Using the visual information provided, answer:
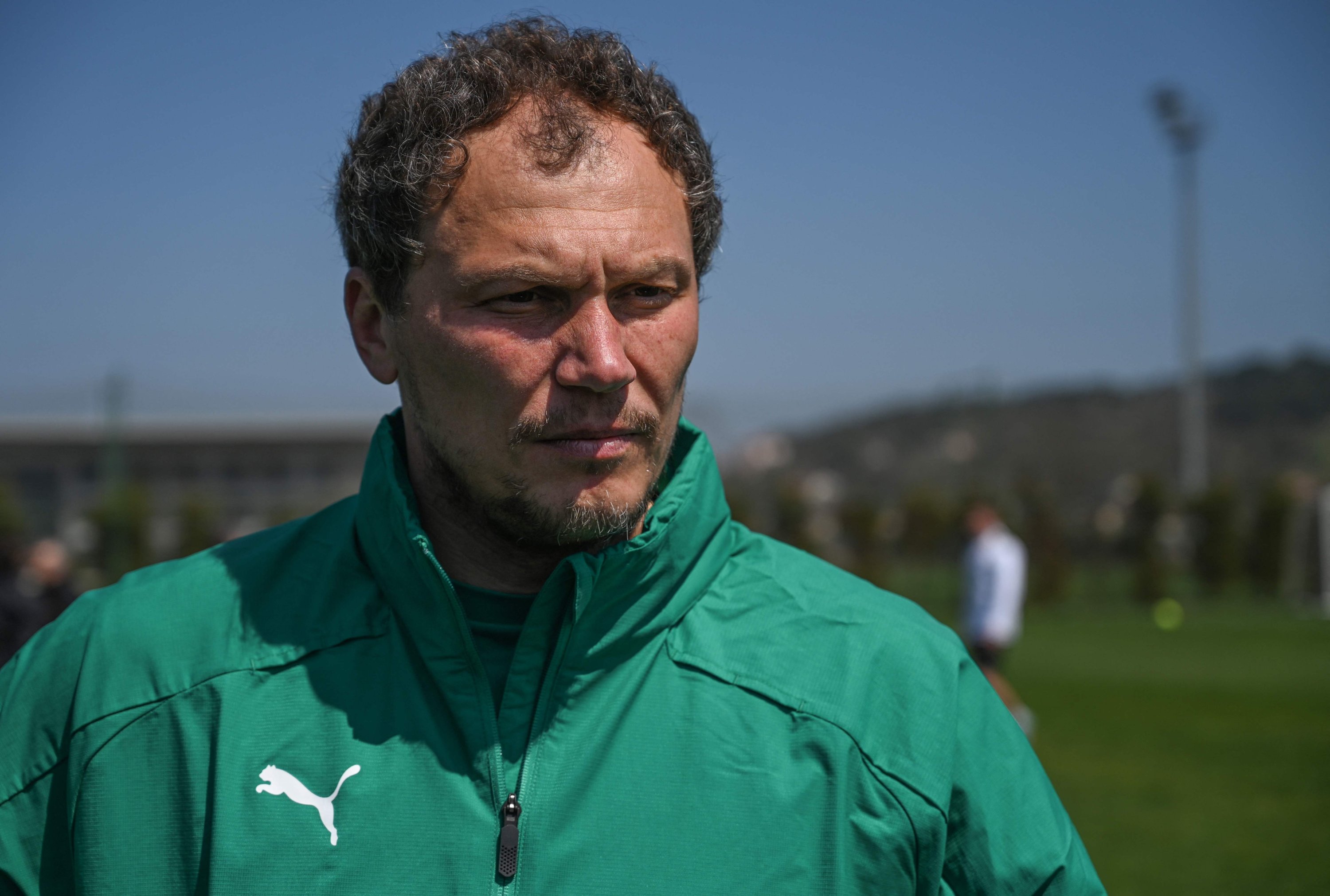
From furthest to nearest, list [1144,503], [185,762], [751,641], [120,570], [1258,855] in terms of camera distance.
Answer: [1144,503] → [120,570] → [1258,855] → [751,641] → [185,762]

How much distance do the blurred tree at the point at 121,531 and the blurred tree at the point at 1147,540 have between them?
876 inches

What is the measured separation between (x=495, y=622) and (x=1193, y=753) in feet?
32.0

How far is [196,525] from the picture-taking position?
25125 millimetres

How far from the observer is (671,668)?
1594mm

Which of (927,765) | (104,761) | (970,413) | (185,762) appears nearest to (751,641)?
(927,765)

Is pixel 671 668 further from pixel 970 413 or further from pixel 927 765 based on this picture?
pixel 970 413

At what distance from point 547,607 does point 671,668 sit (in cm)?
19

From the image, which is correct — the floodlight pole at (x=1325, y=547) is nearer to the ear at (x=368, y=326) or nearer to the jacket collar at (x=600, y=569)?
the jacket collar at (x=600, y=569)

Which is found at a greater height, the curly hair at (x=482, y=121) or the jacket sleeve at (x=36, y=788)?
the curly hair at (x=482, y=121)

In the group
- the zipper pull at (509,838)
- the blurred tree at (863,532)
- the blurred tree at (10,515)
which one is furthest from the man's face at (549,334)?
the blurred tree at (863,532)

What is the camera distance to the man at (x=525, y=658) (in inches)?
57.5

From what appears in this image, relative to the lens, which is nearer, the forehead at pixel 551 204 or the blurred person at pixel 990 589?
the forehead at pixel 551 204

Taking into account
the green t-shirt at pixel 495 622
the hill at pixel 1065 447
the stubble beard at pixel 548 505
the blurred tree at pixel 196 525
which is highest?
the stubble beard at pixel 548 505

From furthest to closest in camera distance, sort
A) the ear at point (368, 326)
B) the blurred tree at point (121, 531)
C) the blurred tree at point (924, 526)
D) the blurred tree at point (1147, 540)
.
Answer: the blurred tree at point (924, 526) → the blurred tree at point (1147, 540) → the blurred tree at point (121, 531) → the ear at point (368, 326)
